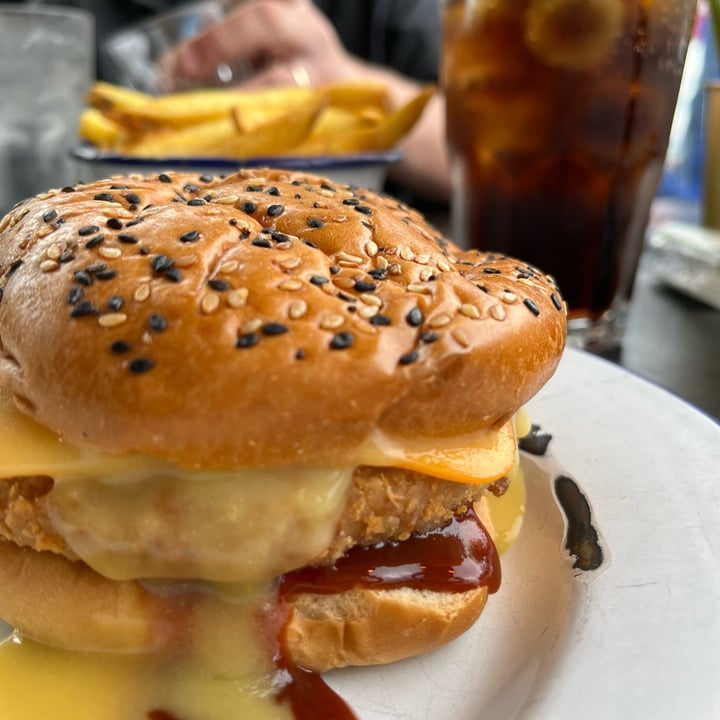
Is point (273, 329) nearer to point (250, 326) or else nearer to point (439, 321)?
point (250, 326)

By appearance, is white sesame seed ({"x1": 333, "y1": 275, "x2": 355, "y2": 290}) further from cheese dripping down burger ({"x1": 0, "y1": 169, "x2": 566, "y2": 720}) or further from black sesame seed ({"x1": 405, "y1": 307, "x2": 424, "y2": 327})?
black sesame seed ({"x1": 405, "y1": 307, "x2": 424, "y2": 327})

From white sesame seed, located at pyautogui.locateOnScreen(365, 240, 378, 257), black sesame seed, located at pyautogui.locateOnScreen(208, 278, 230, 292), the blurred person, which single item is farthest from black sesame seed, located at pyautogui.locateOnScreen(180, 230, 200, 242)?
the blurred person

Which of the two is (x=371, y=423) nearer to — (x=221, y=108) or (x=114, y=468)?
(x=114, y=468)

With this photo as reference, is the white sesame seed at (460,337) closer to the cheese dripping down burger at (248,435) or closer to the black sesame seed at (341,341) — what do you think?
the cheese dripping down burger at (248,435)

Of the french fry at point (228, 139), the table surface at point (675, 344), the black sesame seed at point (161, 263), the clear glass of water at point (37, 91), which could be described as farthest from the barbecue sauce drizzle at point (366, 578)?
the clear glass of water at point (37, 91)

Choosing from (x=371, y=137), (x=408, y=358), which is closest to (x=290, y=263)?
(x=408, y=358)
